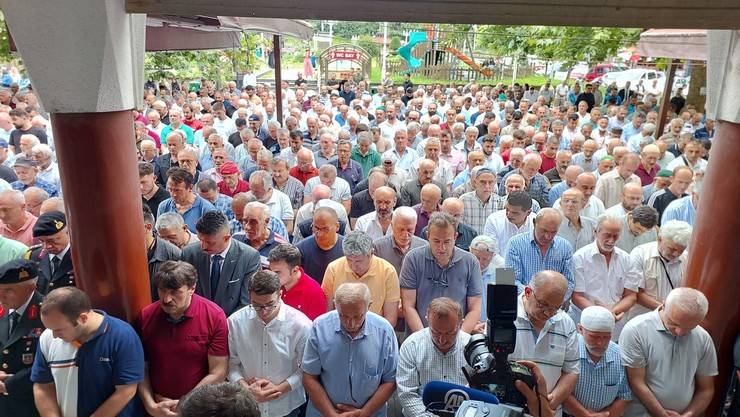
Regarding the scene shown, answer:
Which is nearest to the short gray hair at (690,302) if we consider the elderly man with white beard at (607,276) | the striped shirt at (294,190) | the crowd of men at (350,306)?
the crowd of men at (350,306)

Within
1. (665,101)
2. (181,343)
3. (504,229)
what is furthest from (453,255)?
(665,101)

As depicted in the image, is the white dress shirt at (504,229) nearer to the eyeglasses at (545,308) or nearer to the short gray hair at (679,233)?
the short gray hair at (679,233)

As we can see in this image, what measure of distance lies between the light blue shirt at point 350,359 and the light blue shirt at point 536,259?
5.30 ft

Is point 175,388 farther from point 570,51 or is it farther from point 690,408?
point 570,51

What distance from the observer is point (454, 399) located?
113 inches

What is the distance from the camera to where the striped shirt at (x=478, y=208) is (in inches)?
236

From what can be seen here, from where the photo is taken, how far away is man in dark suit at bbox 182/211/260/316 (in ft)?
13.4

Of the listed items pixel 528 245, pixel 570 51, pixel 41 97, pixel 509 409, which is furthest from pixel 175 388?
pixel 570 51

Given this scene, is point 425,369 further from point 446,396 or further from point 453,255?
point 453,255

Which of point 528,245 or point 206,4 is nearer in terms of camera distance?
point 206,4

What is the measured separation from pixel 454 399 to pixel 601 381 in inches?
46.0

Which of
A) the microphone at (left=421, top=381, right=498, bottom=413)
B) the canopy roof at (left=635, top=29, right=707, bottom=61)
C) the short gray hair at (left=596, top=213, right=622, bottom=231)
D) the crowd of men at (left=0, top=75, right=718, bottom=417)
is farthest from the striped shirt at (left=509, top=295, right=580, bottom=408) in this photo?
the canopy roof at (left=635, top=29, right=707, bottom=61)

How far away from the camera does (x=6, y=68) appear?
24.4 m

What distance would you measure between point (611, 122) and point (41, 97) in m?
12.9
